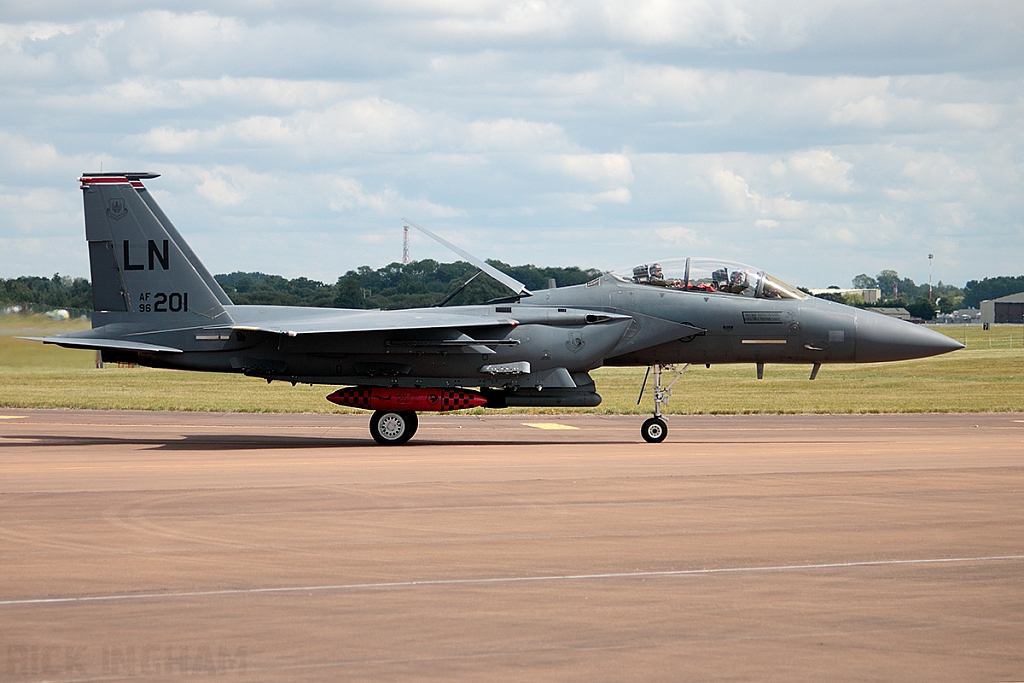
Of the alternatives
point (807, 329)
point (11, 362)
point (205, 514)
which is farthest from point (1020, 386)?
point (205, 514)

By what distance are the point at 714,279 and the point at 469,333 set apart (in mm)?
4467

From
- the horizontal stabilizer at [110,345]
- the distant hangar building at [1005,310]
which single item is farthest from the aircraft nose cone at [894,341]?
the distant hangar building at [1005,310]

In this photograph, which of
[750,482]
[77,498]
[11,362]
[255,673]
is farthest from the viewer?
[11,362]

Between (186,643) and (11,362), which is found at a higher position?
(11,362)

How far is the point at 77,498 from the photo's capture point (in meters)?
12.1

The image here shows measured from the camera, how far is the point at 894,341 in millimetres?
19656

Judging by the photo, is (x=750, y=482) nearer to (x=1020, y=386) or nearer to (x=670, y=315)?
(x=670, y=315)

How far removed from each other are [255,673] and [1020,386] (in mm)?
36965

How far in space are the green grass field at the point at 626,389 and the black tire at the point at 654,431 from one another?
867 centimetres

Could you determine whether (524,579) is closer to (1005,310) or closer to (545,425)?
(545,425)

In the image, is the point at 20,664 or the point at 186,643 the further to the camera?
the point at 186,643

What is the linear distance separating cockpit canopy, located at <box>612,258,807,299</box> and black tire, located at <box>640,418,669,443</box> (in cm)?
243

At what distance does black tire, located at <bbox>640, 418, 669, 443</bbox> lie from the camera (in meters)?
19.8

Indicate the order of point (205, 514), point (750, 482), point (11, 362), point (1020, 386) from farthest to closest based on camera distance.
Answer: point (1020, 386) < point (11, 362) < point (750, 482) < point (205, 514)
